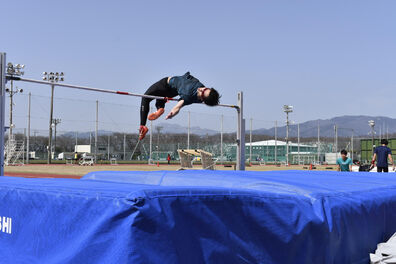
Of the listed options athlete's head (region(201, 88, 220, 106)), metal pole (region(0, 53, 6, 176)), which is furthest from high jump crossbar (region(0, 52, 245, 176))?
athlete's head (region(201, 88, 220, 106))

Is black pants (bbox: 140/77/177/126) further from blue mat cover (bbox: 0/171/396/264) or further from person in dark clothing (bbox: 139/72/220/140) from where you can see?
blue mat cover (bbox: 0/171/396/264)

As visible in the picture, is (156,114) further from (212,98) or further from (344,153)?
(344,153)

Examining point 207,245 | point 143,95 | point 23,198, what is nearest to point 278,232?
point 207,245

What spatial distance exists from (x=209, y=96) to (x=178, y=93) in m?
0.64

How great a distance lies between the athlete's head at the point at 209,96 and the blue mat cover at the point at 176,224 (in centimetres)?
353

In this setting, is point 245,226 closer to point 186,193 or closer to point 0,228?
point 186,193

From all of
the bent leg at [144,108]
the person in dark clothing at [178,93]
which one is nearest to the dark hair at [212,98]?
the person in dark clothing at [178,93]

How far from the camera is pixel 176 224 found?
1662 mm

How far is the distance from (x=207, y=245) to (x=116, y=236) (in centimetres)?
41

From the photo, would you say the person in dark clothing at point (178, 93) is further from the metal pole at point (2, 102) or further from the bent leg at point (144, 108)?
the metal pole at point (2, 102)

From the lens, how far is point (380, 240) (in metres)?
2.90

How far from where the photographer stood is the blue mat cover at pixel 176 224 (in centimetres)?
157

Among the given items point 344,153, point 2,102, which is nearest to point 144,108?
point 2,102

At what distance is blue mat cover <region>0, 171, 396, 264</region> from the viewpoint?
1.57 metres
